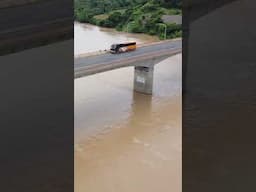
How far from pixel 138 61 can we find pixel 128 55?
0.10m

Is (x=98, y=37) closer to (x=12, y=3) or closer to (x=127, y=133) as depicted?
(x=127, y=133)

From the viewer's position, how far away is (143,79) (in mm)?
3883

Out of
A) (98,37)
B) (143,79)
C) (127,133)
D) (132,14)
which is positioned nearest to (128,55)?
(143,79)

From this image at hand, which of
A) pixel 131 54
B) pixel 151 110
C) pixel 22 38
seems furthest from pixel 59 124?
pixel 131 54

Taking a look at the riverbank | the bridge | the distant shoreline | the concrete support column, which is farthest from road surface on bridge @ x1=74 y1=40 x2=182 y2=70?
the distant shoreline

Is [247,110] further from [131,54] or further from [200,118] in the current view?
[131,54]

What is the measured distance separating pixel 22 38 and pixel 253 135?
1.34ft

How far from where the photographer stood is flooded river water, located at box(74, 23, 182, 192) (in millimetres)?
2508

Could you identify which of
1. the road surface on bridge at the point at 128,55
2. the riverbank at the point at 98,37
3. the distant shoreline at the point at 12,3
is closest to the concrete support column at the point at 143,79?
the road surface on bridge at the point at 128,55

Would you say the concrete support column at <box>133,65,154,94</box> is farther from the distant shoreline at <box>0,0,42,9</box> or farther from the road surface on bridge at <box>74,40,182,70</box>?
the distant shoreline at <box>0,0,42,9</box>

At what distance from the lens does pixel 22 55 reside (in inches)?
32.4

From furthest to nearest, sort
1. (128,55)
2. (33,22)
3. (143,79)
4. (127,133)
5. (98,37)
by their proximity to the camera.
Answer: (98,37)
(128,55)
(143,79)
(127,133)
(33,22)

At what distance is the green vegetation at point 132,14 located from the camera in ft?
17.3

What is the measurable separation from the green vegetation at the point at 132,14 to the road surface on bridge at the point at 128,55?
0.64m
